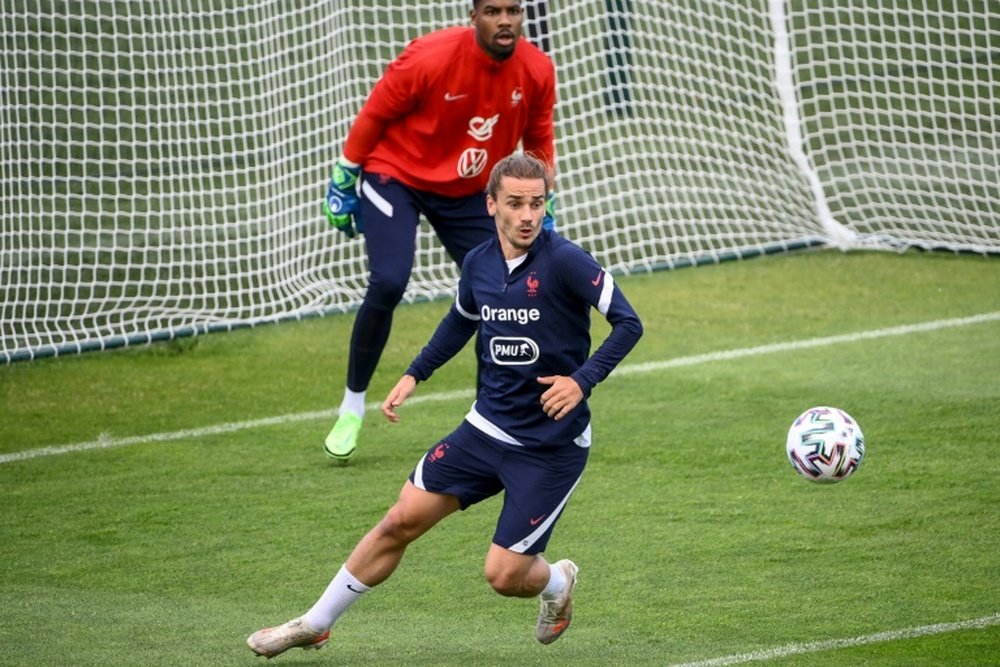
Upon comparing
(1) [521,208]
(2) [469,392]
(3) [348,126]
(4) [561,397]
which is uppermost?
(1) [521,208]

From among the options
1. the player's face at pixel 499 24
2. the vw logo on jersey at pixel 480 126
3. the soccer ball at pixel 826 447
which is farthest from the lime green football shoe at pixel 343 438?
the soccer ball at pixel 826 447

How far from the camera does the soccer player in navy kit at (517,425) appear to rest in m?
5.40

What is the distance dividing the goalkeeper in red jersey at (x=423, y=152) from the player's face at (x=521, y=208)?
99.8 inches

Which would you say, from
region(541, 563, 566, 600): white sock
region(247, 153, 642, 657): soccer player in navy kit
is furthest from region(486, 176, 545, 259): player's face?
region(541, 563, 566, 600): white sock

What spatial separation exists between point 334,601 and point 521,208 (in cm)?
140

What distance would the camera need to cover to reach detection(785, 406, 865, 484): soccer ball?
620 centimetres

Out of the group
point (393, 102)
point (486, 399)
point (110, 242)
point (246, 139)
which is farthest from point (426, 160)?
point (110, 242)

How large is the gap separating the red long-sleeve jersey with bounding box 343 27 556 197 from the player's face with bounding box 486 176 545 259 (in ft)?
8.58

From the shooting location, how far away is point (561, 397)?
5188 millimetres

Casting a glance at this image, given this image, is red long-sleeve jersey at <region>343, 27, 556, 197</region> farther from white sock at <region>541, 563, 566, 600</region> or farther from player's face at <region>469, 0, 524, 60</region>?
white sock at <region>541, 563, 566, 600</region>

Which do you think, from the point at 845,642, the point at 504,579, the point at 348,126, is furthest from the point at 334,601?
the point at 348,126

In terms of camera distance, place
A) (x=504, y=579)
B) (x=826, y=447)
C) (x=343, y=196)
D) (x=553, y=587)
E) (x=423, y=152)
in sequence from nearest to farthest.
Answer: (x=504, y=579), (x=553, y=587), (x=826, y=447), (x=423, y=152), (x=343, y=196)

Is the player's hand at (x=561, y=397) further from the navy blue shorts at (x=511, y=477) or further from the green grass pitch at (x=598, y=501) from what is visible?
the green grass pitch at (x=598, y=501)

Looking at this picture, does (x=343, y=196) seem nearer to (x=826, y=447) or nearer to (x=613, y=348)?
(x=826, y=447)
